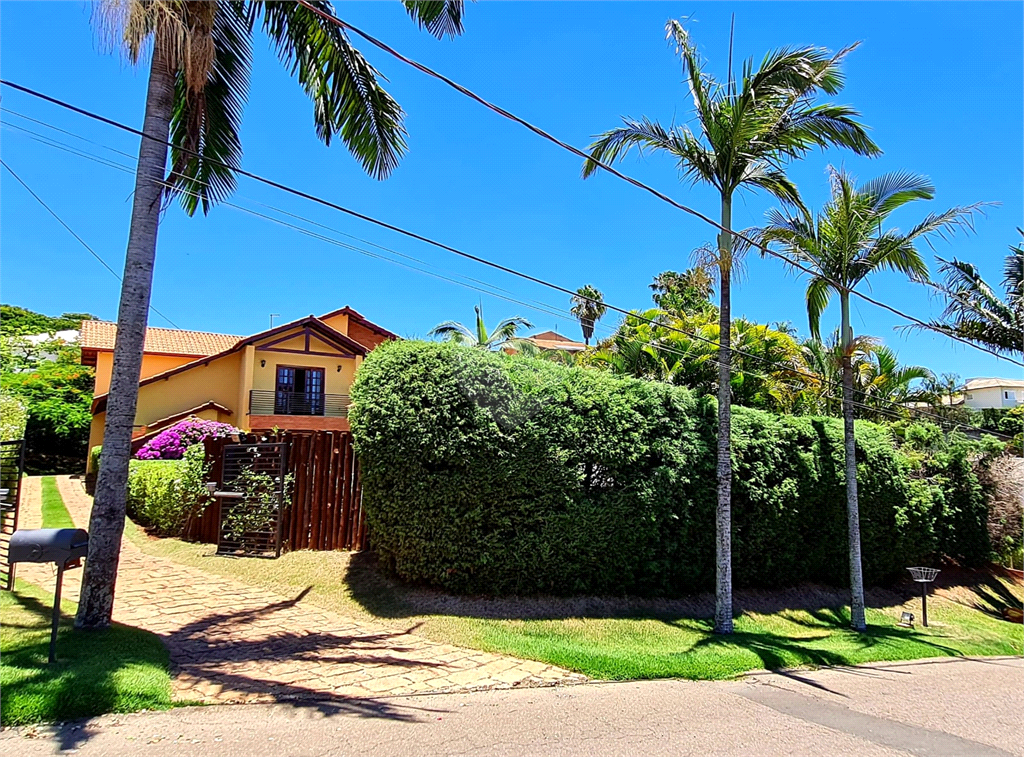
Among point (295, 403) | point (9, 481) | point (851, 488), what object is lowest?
point (9, 481)

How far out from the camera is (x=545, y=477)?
852cm

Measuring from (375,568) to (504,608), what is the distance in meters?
2.11

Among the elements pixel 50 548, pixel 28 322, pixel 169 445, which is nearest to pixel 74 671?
pixel 50 548

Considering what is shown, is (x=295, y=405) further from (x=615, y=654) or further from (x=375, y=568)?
(x=615, y=654)

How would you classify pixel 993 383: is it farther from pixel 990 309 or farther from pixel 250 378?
pixel 250 378

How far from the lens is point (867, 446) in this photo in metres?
12.1

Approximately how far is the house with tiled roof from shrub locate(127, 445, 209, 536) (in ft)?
33.8

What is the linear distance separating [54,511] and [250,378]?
1037cm

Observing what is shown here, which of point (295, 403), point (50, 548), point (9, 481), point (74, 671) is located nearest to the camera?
point (74, 671)

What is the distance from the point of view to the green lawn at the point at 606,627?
7094 mm

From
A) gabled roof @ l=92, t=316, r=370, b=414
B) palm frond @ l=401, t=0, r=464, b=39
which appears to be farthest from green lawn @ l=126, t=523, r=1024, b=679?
gabled roof @ l=92, t=316, r=370, b=414

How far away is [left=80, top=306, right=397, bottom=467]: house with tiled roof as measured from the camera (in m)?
23.2

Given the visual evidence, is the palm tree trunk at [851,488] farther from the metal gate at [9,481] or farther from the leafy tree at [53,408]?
the leafy tree at [53,408]

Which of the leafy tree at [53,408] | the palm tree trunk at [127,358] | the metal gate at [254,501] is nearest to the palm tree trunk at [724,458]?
the metal gate at [254,501]
